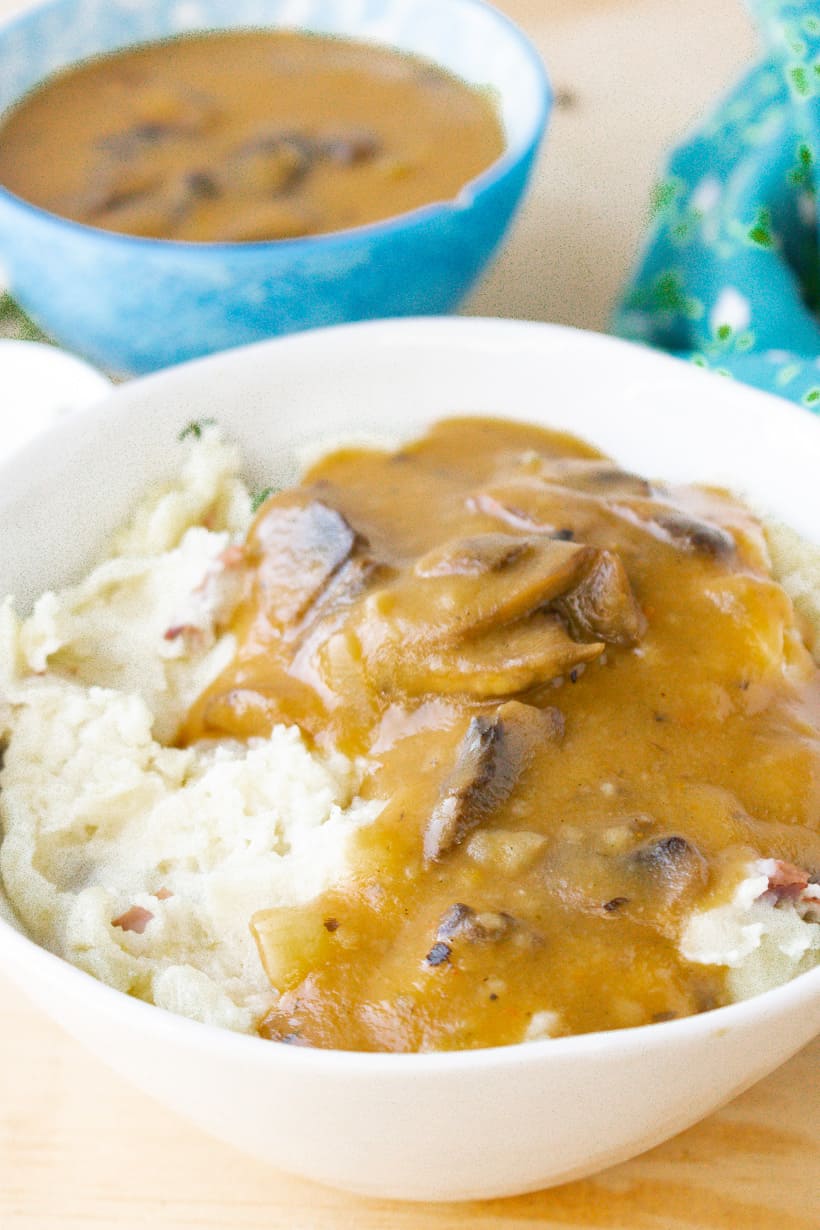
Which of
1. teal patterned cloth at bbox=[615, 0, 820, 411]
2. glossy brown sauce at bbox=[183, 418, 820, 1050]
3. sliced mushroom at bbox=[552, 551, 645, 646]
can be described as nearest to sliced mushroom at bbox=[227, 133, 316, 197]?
teal patterned cloth at bbox=[615, 0, 820, 411]

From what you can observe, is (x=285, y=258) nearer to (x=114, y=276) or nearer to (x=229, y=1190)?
(x=114, y=276)

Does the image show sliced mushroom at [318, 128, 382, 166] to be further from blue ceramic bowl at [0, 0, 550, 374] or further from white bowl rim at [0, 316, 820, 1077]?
white bowl rim at [0, 316, 820, 1077]

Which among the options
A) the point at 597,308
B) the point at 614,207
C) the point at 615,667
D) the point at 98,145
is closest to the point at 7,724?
the point at 615,667

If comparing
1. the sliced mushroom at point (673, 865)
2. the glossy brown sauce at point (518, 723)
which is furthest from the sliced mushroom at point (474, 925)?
the sliced mushroom at point (673, 865)

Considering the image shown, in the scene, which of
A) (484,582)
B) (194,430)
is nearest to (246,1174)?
(484,582)

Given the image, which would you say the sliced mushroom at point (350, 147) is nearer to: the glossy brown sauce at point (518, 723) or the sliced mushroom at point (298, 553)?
the glossy brown sauce at point (518, 723)

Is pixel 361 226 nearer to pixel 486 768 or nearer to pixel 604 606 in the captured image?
pixel 604 606
